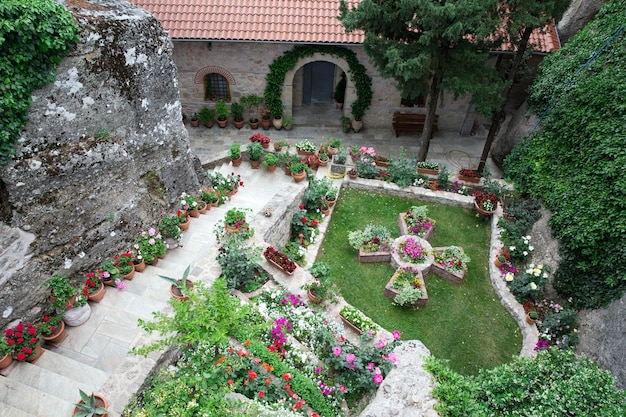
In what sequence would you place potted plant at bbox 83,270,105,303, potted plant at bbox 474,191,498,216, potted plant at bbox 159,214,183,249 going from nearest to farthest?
potted plant at bbox 83,270,105,303
potted plant at bbox 159,214,183,249
potted plant at bbox 474,191,498,216

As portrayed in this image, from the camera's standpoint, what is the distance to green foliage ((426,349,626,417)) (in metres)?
5.11

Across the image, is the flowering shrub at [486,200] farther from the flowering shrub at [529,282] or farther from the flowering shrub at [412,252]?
the flowering shrub at [412,252]

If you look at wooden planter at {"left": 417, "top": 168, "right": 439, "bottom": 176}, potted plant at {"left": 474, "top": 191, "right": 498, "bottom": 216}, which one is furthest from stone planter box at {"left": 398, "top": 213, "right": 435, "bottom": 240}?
wooden planter at {"left": 417, "top": 168, "right": 439, "bottom": 176}

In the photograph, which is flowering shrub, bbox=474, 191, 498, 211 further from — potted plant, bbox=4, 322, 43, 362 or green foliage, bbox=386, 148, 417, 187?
potted plant, bbox=4, 322, 43, 362

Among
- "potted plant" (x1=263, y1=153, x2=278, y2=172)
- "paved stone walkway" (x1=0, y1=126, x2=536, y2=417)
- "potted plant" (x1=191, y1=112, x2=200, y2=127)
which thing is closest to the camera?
"paved stone walkway" (x1=0, y1=126, x2=536, y2=417)

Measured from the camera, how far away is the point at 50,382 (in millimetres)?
5953

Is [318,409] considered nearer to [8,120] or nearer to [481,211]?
[8,120]

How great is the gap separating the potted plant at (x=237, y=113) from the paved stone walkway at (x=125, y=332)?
275cm

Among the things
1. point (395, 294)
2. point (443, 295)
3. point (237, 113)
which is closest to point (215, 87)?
point (237, 113)

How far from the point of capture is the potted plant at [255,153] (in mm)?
11945

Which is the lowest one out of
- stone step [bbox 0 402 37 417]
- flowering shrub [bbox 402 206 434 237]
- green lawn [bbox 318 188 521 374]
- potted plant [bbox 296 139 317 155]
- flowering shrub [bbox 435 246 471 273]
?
green lawn [bbox 318 188 521 374]

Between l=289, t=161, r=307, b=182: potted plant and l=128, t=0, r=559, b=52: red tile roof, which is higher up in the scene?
l=128, t=0, r=559, b=52: red tile roof

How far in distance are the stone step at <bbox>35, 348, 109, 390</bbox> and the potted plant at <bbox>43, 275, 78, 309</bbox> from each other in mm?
775

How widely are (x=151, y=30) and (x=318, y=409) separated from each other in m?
7.22
